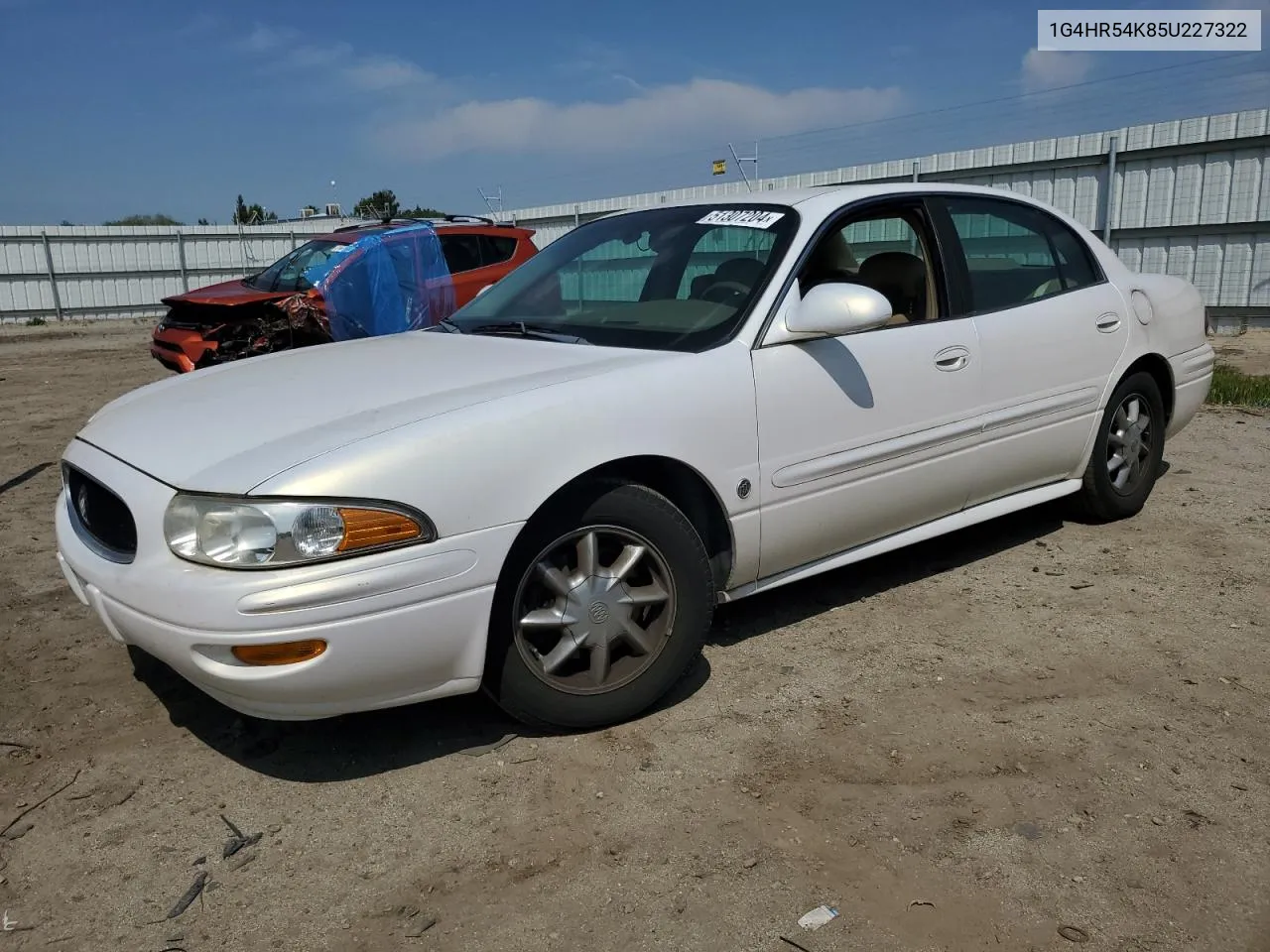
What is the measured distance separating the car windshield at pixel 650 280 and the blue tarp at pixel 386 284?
5.28 m

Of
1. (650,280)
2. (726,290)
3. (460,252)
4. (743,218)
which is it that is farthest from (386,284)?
(726,290)

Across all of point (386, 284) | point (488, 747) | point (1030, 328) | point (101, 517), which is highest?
point (1030, 328)

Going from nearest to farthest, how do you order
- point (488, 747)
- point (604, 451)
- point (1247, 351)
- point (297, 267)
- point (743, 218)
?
1. point (604, 451)
2. point (488, 747)
3. point (743, 218)
4. point (297, 267)
5. point (1247, 351)

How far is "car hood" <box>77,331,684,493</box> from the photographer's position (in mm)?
2498

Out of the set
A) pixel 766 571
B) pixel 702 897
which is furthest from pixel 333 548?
pixel 766 571

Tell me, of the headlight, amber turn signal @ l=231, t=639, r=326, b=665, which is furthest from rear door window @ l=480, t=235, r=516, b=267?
amber turn signal @ l=231, t=639, r=326, b=665

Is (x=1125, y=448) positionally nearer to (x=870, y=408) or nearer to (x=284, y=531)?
(x=870, y=408)

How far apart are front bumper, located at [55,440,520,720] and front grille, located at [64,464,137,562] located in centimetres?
7

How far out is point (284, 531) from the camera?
2.33 meters

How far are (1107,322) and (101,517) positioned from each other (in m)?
3.92

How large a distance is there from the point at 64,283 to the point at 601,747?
76.6 feet

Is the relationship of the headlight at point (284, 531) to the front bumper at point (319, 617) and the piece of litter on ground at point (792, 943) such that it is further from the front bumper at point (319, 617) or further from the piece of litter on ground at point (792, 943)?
the piece of litter on ground at point (792, 943)

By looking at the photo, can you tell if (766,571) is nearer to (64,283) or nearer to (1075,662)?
(1075,662)

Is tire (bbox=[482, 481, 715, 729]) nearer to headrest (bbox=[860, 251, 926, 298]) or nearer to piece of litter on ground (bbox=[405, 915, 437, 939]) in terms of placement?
piece of litter on ground (bbox=[405, 915, 437, 939])
